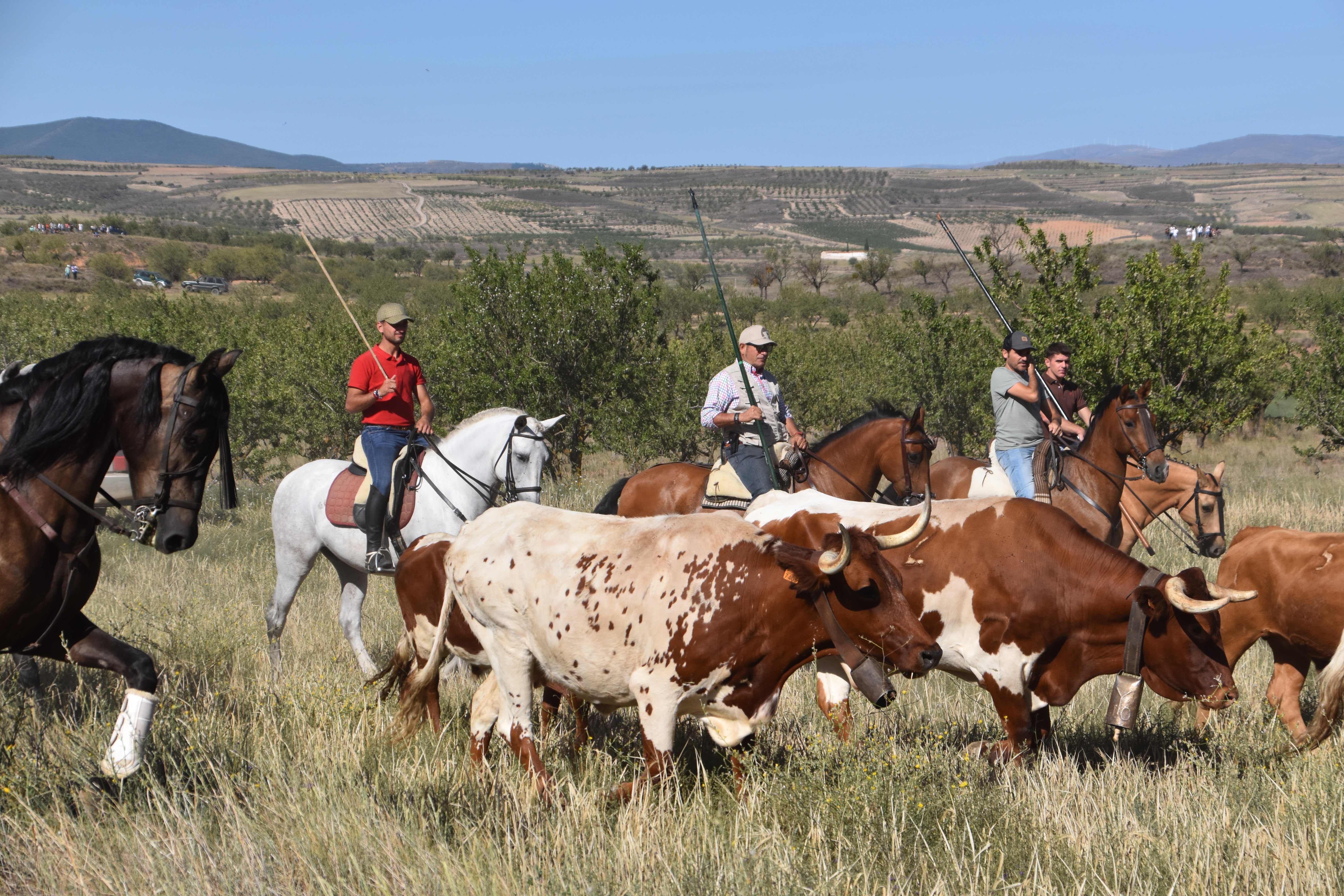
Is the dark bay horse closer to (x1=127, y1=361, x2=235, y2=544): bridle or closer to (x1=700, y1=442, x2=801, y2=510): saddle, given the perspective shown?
(x1=127, y1=361, x2=235, y2=544): bridle

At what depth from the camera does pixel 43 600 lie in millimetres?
4711

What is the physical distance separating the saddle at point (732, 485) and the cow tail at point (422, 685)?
3.27 meters

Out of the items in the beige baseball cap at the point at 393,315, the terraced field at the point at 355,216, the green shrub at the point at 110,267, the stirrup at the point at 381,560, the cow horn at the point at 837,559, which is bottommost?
the stirrup at the point at 381,560

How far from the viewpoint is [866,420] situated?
31.4 ft

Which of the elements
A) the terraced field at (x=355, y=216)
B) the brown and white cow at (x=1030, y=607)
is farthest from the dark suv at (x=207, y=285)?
the brown and white cow at (x=1030, y=607)

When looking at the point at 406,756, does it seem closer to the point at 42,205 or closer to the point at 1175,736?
the point at 1175,736

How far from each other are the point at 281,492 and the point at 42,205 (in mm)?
143885

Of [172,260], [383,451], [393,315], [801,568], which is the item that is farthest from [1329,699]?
[172,260]

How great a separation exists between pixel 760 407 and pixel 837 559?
413cm

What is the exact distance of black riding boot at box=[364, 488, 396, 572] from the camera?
7.97 m

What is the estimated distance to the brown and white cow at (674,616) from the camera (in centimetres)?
451

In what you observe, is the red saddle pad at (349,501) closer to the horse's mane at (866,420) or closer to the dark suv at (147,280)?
the horse's mane at (866,420)

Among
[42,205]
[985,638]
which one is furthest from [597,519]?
[42,205]

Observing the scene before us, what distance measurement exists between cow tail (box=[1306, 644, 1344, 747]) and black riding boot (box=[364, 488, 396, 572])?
6429 millimetres
